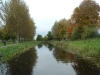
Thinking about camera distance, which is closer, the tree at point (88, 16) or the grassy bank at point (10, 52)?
the grassy bank at point (10, 52)

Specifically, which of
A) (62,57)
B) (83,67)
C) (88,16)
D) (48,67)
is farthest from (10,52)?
(88,16)

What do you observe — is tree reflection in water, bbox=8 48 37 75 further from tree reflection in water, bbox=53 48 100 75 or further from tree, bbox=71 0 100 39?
tree, bbox=71 0 100 39

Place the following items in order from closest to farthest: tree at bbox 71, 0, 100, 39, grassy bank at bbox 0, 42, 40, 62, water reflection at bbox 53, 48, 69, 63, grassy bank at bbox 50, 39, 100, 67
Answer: grassy bank at bbox 50, 39, 100, 67 < water reflection at bbox 53, 48, 69, 63 < grassy bank at bbox 0, 42, 40, 62 < tree at bbox 71, 0, 100, 39

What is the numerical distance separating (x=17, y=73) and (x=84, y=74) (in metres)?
4.98

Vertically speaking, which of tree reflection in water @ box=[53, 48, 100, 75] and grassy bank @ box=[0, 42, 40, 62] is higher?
grassy bank @ box=[0, 42, 40, 62]

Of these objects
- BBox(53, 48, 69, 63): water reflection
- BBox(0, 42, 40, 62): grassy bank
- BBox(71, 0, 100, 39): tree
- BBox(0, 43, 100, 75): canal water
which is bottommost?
BBox(0, 43, 100, 75): canal water

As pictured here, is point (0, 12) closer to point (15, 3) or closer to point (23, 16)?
point (15, 3)

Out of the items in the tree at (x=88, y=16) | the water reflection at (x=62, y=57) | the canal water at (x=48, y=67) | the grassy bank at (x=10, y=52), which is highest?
the tree at (x=88, y=16)

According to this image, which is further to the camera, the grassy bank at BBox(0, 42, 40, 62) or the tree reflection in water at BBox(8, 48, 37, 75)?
the grassy bank at BBox(0, 42, 40, 62)

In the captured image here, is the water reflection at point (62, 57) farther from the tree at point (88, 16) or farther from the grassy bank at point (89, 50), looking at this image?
A: the tree at point (88, 16)

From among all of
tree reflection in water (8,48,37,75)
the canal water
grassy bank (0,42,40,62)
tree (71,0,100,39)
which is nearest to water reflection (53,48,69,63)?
the canal water

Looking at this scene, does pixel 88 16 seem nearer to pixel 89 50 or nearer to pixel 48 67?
pixel 89 50

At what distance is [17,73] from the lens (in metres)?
12.4

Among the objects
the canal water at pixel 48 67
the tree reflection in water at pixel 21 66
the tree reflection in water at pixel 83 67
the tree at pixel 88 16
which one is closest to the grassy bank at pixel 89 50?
the tree reflection in water at pixel 83 67
